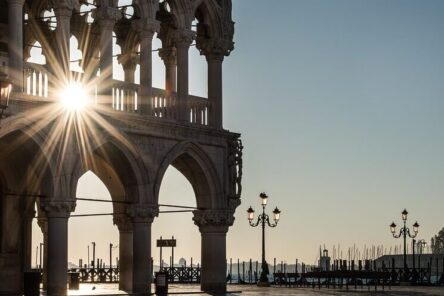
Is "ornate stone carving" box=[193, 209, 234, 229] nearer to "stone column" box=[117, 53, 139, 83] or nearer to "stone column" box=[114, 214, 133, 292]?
"stone column" box=[114, 214, 133, 292]

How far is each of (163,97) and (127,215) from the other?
163 inches

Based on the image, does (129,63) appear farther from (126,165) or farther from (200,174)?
(126,165)

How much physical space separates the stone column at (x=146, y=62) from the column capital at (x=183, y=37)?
1.34 m

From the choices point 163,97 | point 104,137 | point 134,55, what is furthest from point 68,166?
point 134,55

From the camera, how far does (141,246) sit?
3709cm

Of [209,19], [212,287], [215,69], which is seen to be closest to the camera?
[212,287]

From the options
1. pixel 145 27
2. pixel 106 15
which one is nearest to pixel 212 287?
pixel 145 27

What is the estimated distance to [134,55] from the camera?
137 feet

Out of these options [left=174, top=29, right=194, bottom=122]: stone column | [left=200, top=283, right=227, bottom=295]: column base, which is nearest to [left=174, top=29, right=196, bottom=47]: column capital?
[left=174, top=29, right=194, bottom=122]: stone column

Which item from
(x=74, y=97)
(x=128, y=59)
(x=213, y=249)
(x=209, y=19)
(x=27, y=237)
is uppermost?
(x=209, y=19)

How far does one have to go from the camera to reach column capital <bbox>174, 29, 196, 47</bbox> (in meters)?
39.2

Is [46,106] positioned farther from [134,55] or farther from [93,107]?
[134,55]

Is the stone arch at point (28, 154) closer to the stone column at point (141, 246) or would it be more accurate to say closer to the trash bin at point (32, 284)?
the trash bin at point (32, 284)

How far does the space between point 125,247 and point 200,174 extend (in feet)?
11.5
